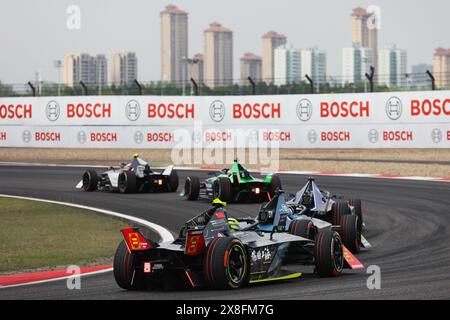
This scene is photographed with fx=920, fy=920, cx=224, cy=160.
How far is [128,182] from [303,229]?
42.5 ft

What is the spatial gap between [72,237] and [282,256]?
19.2 ft

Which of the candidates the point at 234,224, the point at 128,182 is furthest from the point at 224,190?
the point at 234,224

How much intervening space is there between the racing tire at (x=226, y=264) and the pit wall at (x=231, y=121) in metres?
26.0

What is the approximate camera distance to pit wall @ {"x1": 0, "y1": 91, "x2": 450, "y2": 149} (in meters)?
36.0

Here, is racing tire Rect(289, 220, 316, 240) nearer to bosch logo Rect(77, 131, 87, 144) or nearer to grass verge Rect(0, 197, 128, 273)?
grass verge Rect(0, 197, 128, 273)

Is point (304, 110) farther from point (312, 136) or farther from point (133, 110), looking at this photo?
point (133, 110)

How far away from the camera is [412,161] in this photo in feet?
114

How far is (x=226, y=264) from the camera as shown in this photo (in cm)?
1021

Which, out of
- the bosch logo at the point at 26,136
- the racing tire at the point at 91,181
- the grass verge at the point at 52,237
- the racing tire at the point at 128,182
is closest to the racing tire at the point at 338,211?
the grass verge at the point at 52,237

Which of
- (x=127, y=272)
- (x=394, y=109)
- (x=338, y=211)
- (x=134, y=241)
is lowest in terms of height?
(x=127, y=272)

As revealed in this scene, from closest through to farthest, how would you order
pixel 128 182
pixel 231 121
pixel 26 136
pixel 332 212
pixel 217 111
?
pixel 332 212 → pixel 128 182 → pixel 231 121 → pixel 217 111 → pixel 26 136

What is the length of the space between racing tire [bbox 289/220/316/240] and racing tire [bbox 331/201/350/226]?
2820 millimetres

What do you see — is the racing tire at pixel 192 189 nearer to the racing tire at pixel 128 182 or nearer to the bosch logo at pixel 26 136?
the racing tire at pixel 128 182
